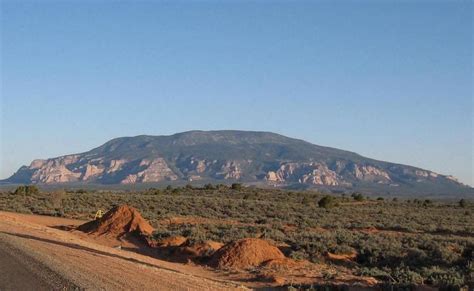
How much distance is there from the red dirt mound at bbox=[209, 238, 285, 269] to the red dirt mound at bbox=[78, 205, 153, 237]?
30.9ft

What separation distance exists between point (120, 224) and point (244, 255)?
41.9 ft

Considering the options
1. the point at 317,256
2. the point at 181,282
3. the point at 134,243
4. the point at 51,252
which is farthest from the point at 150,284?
the point at 134,243

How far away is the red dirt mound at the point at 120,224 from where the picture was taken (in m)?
31.9

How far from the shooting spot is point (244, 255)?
71.0 ft

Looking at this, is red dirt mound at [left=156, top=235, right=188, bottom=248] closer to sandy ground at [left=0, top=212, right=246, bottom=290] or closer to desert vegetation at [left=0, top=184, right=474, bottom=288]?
desert vegetation at [left=0, top=184, right=474, bottom=288]

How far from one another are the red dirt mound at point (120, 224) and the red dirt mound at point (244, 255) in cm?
942

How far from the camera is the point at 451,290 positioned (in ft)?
53.3

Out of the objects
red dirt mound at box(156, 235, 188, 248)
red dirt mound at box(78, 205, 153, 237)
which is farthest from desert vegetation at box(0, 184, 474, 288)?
red dirt mound at box(78, 205, 153, 237)

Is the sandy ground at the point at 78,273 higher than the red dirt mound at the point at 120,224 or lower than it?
lower

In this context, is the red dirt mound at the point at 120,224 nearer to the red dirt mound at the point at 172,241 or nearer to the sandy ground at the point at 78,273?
the red dirt mound at the point at 172,241

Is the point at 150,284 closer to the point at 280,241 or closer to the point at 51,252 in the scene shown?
the point at 51,252

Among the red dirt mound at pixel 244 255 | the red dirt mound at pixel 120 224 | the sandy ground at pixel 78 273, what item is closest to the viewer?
the sandy ground at pixel 78 273

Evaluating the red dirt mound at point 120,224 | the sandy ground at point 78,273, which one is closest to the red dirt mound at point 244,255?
the sandy ground at point 78,273

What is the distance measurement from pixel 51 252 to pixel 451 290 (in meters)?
12.4
